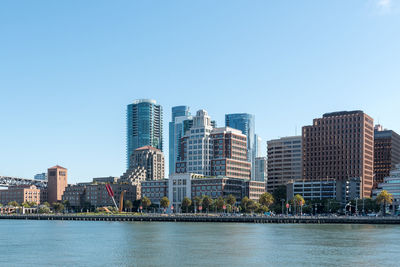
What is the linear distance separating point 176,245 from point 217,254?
65.9 ft

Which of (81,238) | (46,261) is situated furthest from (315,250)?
(81,238)

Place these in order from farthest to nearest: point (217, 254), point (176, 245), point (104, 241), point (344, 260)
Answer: point (104, 241)
point (176, 245)
point (217, 254)
point (344, 260)

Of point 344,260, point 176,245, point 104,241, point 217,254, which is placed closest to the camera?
point 344,260

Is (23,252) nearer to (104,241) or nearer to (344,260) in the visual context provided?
(104,241)

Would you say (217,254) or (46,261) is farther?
(217,254)

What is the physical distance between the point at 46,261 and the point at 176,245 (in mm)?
34874

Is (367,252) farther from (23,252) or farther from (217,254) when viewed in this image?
(23,252)

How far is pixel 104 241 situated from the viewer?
476 ft

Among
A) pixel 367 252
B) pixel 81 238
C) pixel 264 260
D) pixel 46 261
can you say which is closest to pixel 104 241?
pixel 81 238

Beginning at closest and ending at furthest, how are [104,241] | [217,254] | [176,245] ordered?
1. [217,254]
2. [176,245]
3. [104,241]

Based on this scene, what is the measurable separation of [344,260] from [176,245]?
41418 millimetres

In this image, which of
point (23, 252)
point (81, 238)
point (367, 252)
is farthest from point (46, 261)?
point (367, 252)

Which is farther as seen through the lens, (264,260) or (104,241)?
(104,241)

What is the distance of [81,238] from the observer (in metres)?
154
